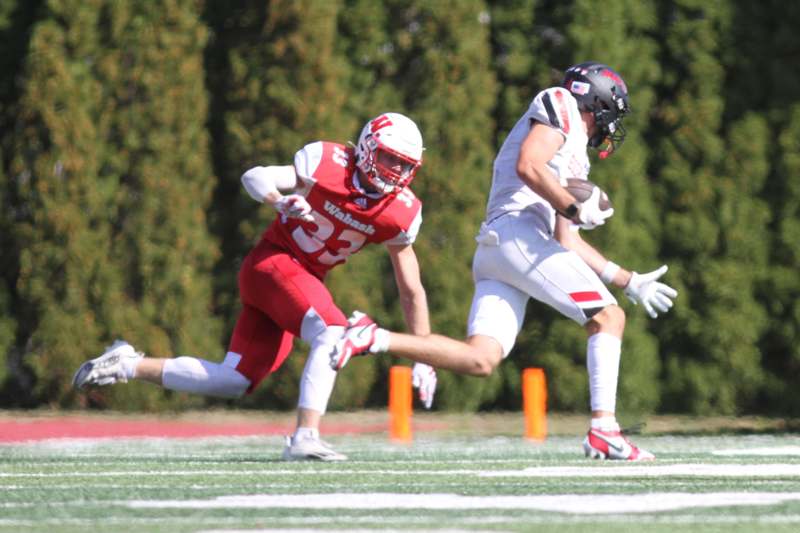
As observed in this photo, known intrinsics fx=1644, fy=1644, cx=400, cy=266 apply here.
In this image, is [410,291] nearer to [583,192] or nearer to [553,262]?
[553,262]

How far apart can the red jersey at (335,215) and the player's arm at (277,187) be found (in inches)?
2.9

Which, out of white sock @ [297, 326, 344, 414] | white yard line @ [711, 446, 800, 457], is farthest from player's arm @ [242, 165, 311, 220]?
white yard line @ [711, 446, 800, 457]

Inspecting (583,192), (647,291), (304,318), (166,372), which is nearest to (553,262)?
(583,192)

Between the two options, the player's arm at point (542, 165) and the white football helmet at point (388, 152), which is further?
the white football helmet at point (388, 152)

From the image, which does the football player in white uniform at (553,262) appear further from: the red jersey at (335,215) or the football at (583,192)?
the red jersey at (335,215)

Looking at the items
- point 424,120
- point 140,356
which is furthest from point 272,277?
point 424,120

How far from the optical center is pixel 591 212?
7.00 metres

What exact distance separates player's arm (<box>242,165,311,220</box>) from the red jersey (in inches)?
2.9

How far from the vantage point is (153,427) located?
1102 cm

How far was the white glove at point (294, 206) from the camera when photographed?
22.7 feet

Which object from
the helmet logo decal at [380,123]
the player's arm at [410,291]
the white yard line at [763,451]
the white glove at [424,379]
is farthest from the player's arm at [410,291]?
the white yard line at [763,451]

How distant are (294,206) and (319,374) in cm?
72

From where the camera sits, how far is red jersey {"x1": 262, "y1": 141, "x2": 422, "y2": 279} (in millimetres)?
7258

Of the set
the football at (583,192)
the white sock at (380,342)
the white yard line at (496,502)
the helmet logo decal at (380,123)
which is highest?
the helmet logo decal at (380,123)
